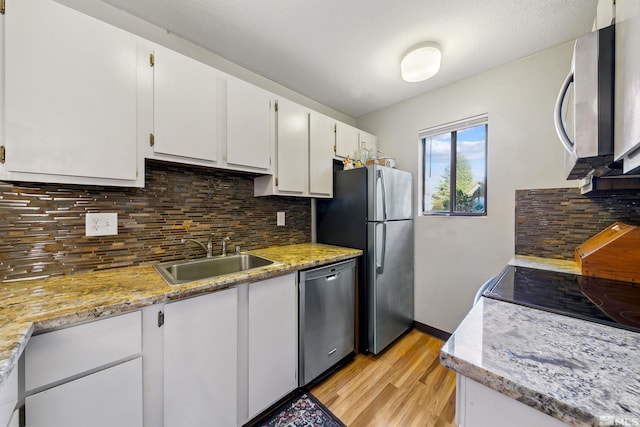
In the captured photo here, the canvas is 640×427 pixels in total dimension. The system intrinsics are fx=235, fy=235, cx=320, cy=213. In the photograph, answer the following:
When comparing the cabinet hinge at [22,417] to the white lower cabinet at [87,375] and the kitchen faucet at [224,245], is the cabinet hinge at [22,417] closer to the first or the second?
the white lower cabinet at [87,375]

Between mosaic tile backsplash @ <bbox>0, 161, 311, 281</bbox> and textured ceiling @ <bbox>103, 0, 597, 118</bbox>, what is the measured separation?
938 mm

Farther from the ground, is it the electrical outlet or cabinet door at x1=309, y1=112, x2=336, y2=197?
cabinet door at x1=309, y1=112, x2=336, y2=197

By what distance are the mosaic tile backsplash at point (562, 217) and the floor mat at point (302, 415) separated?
181 centimetres

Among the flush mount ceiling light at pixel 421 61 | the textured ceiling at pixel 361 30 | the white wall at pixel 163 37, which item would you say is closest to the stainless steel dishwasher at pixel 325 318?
the flush mount ceiling light at pixel 421 61

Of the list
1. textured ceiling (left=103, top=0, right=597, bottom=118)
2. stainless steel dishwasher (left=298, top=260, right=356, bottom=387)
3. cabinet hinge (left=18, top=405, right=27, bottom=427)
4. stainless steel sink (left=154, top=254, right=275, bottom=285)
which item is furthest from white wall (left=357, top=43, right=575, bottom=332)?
cabinet hinge (left=18, top=405, right=27, bottom=427)

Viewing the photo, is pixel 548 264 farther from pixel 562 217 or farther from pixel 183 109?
pixel 183 109

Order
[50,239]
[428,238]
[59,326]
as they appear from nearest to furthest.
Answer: [59,326] → [50,239] → [428,238]

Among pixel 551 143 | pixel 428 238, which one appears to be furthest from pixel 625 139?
pixel 428 238

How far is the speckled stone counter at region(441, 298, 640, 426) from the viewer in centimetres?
42

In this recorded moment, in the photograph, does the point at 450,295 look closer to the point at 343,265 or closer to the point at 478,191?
the point at 478,191

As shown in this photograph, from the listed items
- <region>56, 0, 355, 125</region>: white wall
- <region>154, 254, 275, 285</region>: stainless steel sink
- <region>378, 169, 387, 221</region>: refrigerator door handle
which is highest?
<region>56, 0, 355, 125</region>: white wall

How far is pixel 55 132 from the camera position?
Result: 104cm

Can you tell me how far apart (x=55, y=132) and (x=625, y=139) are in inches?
76.7

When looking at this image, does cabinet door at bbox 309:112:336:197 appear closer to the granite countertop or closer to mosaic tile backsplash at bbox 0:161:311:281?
mosaic tile backsplash at bbox 0:161:311:281
